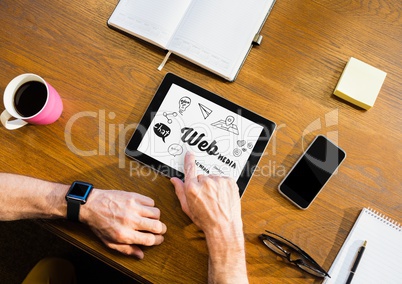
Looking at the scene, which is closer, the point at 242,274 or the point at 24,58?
the point at 242,274

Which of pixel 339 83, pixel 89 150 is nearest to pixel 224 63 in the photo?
pixel 339 83

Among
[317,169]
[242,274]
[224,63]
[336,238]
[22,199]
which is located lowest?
[22,199]

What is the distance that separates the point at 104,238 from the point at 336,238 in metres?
0.57

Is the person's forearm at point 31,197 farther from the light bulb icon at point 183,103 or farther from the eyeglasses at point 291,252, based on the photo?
the eyeglasses at point 291,252

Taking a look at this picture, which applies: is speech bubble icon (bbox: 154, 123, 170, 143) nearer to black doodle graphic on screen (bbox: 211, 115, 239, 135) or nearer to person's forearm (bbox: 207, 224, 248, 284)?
black doodle graphic on screen (bbox: 211, 115, 239, 135)

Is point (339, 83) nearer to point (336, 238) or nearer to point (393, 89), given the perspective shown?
point (393, 89)

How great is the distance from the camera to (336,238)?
86 cm

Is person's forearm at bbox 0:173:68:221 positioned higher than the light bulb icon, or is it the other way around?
the light bulb icon

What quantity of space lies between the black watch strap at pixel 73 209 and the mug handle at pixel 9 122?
9.0 inches

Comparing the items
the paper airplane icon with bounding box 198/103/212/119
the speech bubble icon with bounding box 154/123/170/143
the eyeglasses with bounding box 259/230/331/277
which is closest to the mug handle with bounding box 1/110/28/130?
the speech bubble icon with bounding box 154/123/170/143

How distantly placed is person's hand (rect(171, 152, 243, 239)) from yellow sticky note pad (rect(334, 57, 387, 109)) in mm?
379

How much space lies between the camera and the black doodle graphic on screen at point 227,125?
35.4 inches

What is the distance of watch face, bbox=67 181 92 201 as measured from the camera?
853 millimetres

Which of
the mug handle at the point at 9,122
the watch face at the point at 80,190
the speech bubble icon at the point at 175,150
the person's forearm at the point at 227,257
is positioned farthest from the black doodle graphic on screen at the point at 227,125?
the mug handle at the point at 9,122
